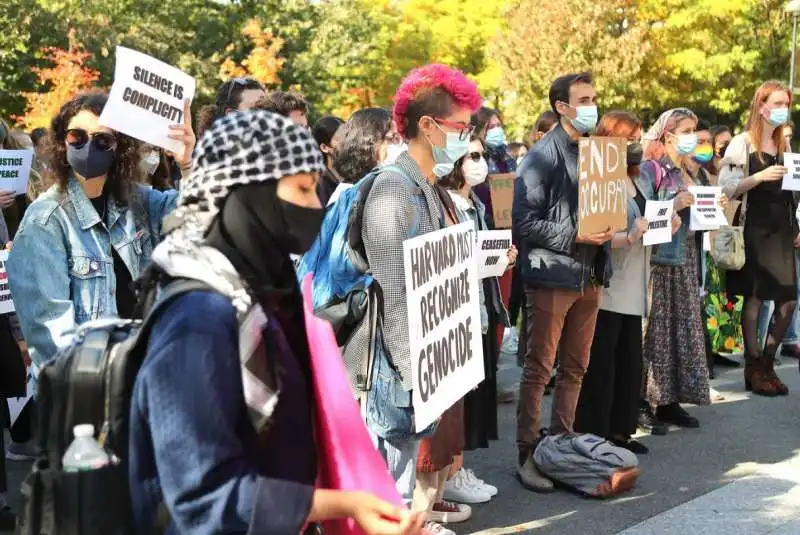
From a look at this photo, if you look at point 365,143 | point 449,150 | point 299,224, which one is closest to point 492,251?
point 365,143

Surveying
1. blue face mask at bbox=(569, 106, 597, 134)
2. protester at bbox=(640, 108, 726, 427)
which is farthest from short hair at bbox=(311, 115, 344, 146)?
protester at bbox=(640, 108, 726, 427)

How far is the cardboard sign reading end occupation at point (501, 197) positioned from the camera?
23.0 feet

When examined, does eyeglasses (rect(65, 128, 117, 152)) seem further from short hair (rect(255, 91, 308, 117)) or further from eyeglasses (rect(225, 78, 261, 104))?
eyeglasses (rect(225, 78, 261, 104))

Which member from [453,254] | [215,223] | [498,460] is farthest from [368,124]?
[215,223]

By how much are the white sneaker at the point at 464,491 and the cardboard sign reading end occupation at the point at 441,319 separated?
177cm

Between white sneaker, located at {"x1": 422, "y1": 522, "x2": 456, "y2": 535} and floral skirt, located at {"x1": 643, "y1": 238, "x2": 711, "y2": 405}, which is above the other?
floral skirt, located at {"x1": 643, "y1": 238, "x2": 711, "y2": 405}

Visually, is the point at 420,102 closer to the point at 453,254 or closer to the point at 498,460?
the point at 453,254

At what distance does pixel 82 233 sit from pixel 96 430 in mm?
1572

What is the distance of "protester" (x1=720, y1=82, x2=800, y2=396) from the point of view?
808cm

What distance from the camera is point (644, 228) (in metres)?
6.23

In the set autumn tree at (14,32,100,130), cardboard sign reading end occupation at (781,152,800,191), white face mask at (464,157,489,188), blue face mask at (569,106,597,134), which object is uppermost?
autumn tree at (14,32,100,130)

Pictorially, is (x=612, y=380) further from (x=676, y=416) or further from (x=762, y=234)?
(x=762, y=234)

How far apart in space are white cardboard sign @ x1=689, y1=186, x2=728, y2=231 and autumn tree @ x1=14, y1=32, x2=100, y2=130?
57.5 ft

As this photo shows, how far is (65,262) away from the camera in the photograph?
3.34 m
